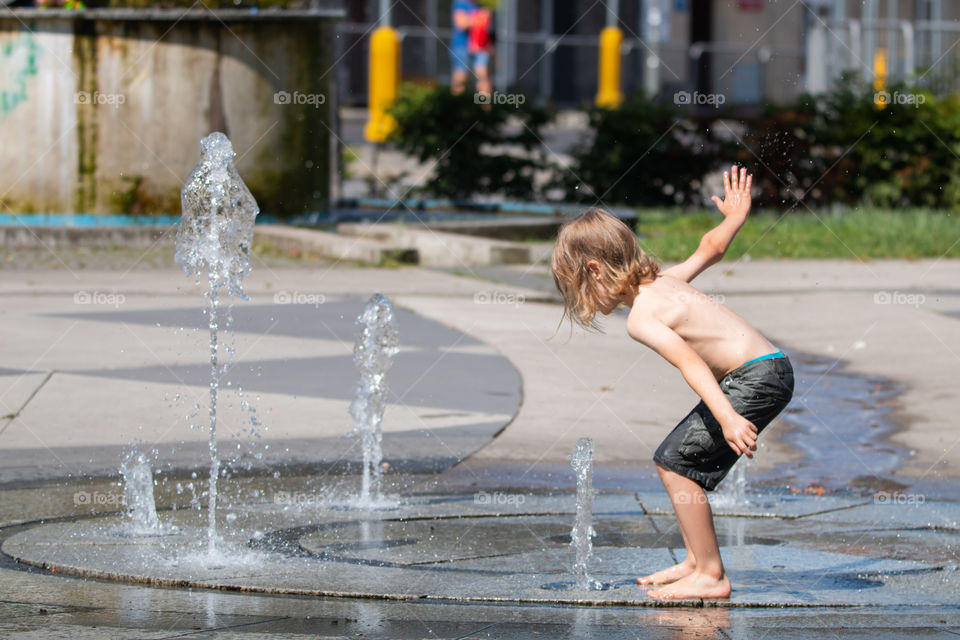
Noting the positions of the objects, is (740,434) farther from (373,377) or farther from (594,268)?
(373,377)

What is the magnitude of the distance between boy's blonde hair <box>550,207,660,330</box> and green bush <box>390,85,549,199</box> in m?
11.3

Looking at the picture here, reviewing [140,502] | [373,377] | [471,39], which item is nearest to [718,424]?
[140,502]

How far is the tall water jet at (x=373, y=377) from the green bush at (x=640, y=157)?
994 centimetres

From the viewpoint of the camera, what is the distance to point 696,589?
4113mm

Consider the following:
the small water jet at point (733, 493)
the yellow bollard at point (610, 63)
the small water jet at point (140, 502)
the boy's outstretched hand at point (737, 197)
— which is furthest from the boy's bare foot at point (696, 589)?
the yellow bollard at point (610, 63)

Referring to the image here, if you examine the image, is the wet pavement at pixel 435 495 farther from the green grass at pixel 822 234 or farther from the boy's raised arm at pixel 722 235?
the green grass at pixel 822 234

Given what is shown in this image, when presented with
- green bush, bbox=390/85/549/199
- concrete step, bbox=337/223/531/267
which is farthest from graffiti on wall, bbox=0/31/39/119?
green bush, bbox=390/85/549/199

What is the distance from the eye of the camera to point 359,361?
20.7 ft

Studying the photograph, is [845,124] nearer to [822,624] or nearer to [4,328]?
[4,328]

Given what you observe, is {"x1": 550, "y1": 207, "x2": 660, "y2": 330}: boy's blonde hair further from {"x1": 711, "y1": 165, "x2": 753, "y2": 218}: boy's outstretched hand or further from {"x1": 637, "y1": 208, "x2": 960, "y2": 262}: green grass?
{"x1": 637, "y1": 208, "x2": 960, "y2": 262}: green grass

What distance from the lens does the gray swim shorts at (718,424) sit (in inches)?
163

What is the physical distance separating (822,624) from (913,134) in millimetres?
12701

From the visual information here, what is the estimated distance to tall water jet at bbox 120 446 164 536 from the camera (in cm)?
495

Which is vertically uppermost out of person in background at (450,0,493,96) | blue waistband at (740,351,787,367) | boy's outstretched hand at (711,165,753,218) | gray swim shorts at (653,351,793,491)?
person in background at (450,0,493,96)
